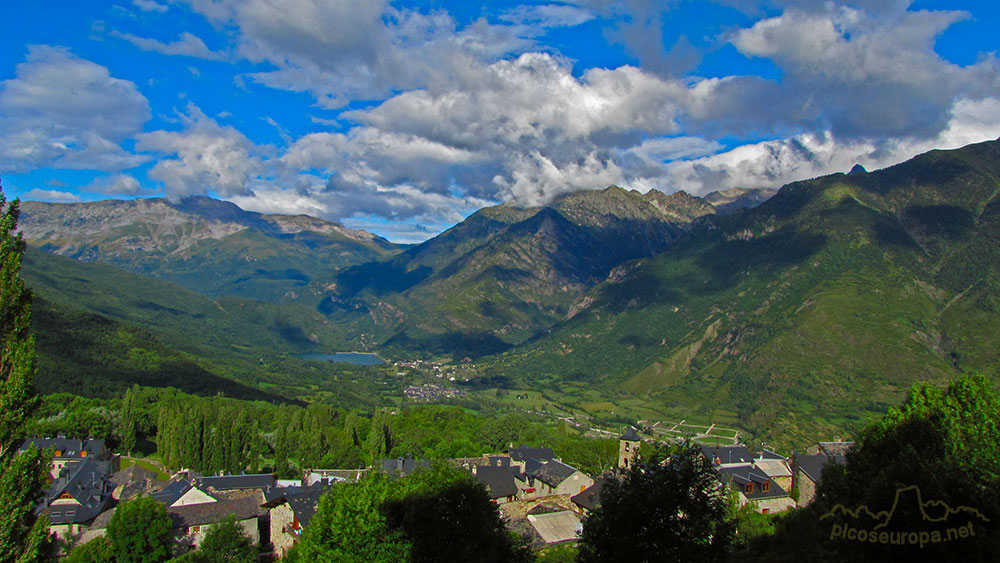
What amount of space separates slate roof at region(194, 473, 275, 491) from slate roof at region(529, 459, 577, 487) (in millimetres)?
34682

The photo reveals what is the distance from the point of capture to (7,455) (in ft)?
63.6

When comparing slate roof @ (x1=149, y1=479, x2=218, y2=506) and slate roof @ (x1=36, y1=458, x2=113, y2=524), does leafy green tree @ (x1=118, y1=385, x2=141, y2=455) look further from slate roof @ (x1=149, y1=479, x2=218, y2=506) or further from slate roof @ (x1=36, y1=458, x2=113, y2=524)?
slate roof @ (x1=149, y1=479, x2=218, y2=506)

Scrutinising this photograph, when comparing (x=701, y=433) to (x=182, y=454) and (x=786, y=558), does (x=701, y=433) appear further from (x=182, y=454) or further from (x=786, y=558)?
(x=786, y=558)

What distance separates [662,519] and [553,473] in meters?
50.7

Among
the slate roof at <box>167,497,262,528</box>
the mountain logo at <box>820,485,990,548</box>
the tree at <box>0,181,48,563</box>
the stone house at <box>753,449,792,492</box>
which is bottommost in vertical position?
the stone house at <box>753,449,792,492</box>

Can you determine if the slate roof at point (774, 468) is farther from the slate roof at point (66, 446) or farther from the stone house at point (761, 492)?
the slate roof at point (66, 446)

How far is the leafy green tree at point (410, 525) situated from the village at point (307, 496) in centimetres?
1519

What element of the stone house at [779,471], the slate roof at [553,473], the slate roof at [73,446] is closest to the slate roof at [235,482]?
the slate roof at [553,473]

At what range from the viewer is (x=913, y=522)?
1617 cm

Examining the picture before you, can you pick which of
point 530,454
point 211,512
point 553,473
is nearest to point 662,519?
point 553,473

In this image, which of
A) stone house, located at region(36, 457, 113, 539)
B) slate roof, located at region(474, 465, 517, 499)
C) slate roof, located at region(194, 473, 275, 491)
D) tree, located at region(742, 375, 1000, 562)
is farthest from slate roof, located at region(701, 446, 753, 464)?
stone house, located at region(36, 457, 113, 539)

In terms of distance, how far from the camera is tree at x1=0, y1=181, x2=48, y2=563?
63.3ft

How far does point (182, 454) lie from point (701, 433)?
15290 cm

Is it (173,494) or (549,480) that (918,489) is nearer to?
(549,480)
